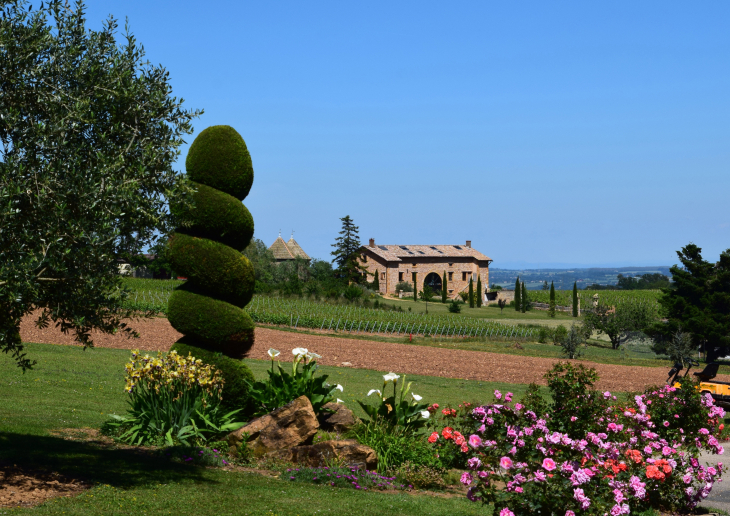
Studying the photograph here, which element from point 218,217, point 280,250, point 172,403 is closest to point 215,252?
point 218,217

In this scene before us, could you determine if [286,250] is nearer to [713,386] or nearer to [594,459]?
[713,386]

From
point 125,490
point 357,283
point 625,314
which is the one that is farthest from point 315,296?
point 125,490

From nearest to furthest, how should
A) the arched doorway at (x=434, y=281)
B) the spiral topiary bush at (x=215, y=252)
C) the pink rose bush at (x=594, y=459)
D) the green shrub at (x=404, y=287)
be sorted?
the pink rose bush at (x=594, y=459) < the spiral topiary bush at (x=215, y=252) < the green shrub at (x=404, y=287) < the arched doorway at (x=434, y=281)

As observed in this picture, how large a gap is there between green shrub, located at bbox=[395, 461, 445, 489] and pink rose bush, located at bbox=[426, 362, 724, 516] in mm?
448

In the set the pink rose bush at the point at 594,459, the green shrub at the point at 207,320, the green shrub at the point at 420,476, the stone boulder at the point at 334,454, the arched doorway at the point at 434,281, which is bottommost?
the green shrub at the point at 420,476

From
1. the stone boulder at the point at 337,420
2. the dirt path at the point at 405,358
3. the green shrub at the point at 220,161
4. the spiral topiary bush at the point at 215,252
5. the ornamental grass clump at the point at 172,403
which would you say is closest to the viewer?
the ornamental grass clump at the point at 172,403

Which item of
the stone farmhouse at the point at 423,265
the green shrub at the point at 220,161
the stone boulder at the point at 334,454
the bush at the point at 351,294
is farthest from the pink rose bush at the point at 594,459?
the stone farmhouse at the point at 423,265

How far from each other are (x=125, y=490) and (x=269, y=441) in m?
2.54

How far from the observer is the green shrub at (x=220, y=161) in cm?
1188

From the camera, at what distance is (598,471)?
6312mm

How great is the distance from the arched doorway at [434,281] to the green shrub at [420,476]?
71.2m

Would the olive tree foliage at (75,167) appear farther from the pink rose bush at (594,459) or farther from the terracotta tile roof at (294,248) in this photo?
the terracotta tile roof at (294,248)

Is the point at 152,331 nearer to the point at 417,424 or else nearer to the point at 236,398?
the point at 236,398

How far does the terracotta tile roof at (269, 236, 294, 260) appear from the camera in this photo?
79.9 metres
